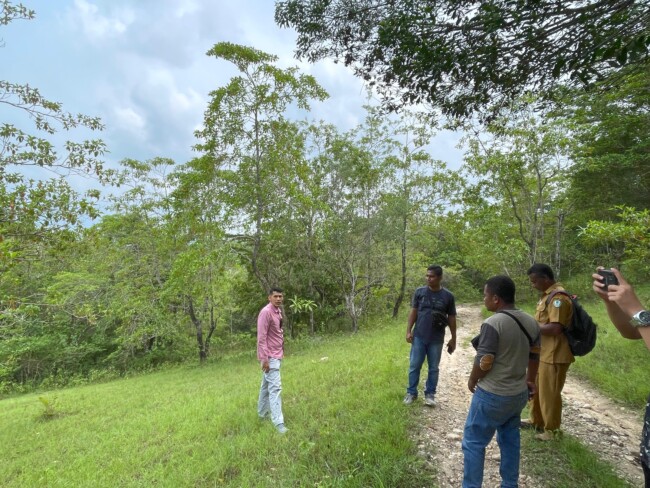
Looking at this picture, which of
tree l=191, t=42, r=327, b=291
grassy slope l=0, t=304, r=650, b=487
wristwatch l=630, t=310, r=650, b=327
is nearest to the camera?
wristwatch l=630, t=310, r=650, b=327

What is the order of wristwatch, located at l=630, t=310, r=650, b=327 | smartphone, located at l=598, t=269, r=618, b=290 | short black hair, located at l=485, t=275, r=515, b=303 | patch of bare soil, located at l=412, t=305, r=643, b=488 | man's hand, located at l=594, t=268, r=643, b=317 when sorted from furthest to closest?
patch of bare soil, located at l=412, t=305, r=643, b=488, short black hair, located at l=485, t=275, r=515, b=303, smartphone, located at l=598, t=269, r=618, b=290, man's hand, located at l=594, t=268, r=643, b=317, wristwatch, located at l=630, t=310, r=650, b=327

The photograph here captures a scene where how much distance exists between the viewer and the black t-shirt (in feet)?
16.3

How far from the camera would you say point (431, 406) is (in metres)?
5.06

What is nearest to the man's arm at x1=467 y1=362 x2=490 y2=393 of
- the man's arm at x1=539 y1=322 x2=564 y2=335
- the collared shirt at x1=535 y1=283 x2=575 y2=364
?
the man's arm at x1=539 y1=322 x2=564 y2=335

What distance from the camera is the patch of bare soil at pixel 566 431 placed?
3.52m

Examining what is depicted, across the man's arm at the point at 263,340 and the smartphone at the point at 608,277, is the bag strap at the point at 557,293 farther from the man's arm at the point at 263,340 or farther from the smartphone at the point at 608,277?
the man's arm at the point at 263,340

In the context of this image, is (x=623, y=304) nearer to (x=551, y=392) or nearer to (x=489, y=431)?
(x=489, y=431)

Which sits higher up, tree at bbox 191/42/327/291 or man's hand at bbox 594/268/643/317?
tree at bbox 191/42/327/291

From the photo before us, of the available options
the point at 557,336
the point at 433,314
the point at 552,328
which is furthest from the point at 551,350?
the point at 433,314

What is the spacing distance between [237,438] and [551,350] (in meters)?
4.24

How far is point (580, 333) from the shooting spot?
12.5 feet

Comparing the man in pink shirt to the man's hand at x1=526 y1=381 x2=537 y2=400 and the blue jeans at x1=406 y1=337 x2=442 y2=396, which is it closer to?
the blue jeans at x1=406 y1=337 x2=442 y2=396

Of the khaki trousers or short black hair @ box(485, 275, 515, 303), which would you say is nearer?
short black hair @ box(485, 275, 515, 303)

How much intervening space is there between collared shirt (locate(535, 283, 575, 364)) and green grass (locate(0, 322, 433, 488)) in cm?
186
